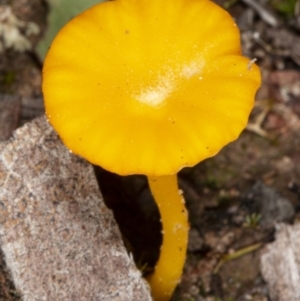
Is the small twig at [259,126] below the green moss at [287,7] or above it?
below

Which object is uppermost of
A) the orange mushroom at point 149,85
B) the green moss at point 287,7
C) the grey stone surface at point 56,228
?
the orange mushroom at point 149,85

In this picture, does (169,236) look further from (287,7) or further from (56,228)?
(287,7)

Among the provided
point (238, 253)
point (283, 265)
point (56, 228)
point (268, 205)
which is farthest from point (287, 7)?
point (56, 228)

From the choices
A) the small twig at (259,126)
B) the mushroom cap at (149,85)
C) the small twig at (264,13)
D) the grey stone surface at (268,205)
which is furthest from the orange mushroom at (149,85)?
the small twig at (264,13)

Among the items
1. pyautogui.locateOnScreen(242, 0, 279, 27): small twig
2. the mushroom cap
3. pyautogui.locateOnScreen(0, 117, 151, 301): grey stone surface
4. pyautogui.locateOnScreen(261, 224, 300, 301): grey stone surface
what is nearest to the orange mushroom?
the mushroom cap

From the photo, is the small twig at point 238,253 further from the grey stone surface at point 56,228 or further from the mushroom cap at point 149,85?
the mushroom cap at point 149,85

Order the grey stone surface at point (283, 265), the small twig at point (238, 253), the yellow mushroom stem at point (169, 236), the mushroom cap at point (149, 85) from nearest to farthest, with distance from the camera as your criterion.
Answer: the mushroom cap at point (149, 85) < the yellow mushroom stem at point (169, 236) < the grey stone surface at point (283, 265) < the small twig at point (238, 253)
